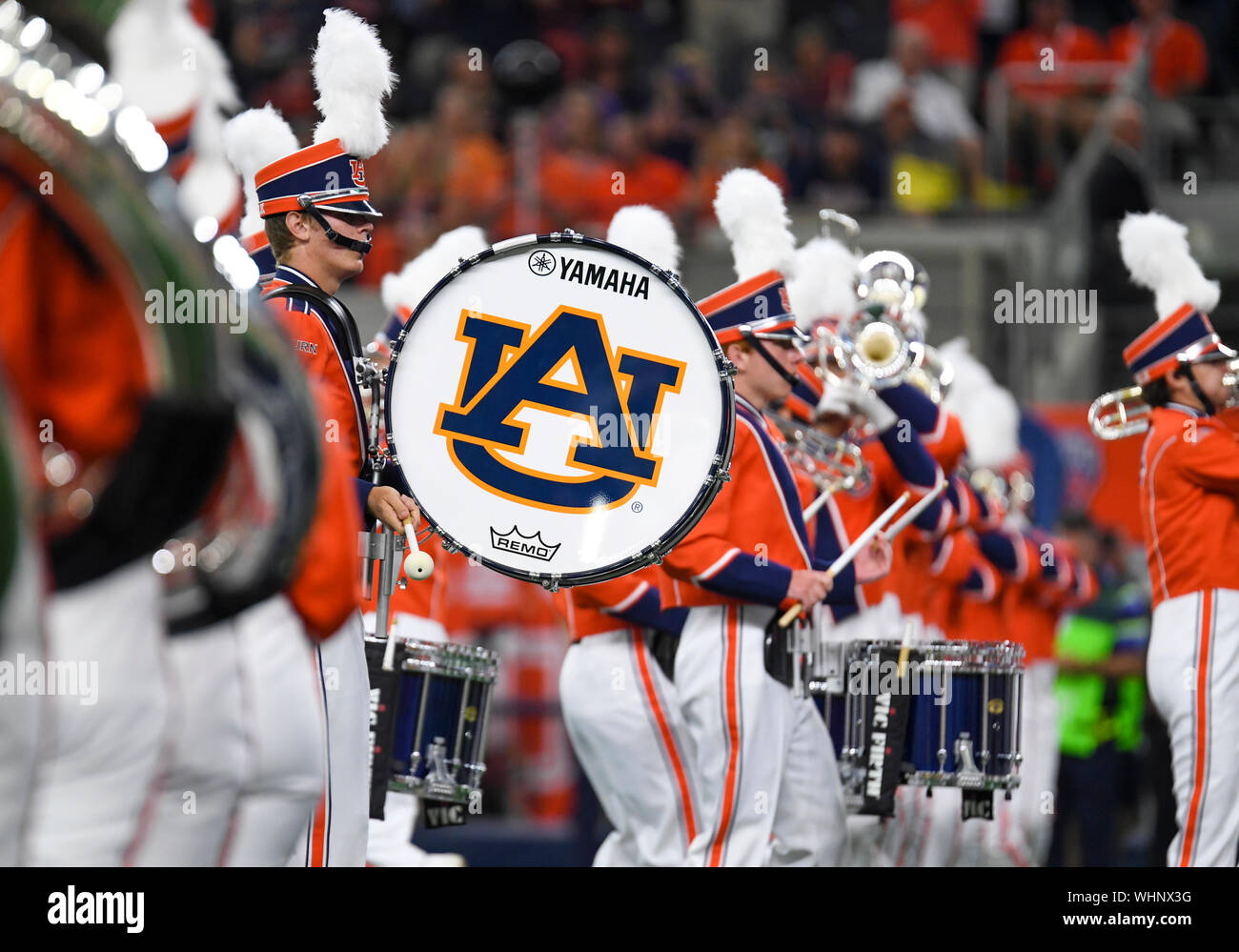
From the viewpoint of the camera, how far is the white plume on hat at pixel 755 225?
6367 millimetres

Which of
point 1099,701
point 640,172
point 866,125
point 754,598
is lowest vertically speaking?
point 1099,701

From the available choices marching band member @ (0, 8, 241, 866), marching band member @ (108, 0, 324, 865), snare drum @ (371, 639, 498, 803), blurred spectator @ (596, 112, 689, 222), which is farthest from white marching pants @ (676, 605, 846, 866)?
blurred spectator @ (596, 112, 689, 222)

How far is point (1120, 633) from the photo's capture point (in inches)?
392

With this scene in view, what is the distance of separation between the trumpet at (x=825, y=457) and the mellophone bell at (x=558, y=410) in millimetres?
1954

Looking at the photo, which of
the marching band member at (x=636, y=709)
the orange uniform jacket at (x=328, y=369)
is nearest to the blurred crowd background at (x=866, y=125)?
the marching band member at (x=636, y=709)

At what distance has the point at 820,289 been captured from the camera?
24.9 feet

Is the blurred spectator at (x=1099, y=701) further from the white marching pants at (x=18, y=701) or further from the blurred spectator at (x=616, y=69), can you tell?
the white marching pants at (x=18, y=701)

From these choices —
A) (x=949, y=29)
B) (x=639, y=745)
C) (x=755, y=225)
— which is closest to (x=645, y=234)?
(x=755, y=225)

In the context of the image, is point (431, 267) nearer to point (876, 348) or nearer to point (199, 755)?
point (876, 348)

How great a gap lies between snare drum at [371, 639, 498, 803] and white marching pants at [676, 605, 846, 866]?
0.64 m

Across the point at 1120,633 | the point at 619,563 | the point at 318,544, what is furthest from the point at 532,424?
the point at 1120,633

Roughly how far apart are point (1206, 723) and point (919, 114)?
751cm

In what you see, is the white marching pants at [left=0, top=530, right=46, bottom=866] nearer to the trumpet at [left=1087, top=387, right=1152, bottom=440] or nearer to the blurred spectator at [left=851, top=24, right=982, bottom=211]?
the trumpet at [left=1087, top=387, right=1152, bottom=440]

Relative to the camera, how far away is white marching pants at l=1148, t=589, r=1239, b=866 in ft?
21.5
